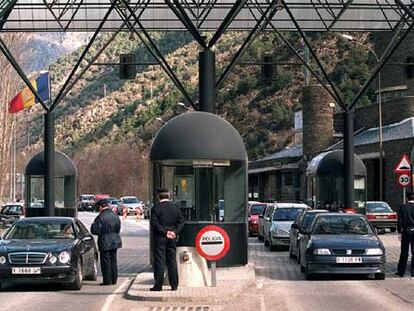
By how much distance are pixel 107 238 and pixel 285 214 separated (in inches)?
660

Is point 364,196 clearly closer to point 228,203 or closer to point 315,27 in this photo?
point 315,27

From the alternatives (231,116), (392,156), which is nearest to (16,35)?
(392,156)

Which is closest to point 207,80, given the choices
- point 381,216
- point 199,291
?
point 199,291

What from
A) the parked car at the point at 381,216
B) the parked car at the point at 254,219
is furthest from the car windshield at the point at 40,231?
the parked car at the point at 381,216

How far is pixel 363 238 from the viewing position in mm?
23609

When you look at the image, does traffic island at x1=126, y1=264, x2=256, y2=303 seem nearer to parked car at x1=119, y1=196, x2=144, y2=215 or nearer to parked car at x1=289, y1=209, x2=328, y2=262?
parked car at x1=289, y1=209, x2=328, y2=262

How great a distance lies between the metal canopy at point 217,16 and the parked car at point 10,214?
71.2ft

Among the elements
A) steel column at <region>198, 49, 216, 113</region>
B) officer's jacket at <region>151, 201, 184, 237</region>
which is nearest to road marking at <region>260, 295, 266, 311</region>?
officer's jacket at <region>151, 201, 184, 237</region>

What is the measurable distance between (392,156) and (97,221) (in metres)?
38.5

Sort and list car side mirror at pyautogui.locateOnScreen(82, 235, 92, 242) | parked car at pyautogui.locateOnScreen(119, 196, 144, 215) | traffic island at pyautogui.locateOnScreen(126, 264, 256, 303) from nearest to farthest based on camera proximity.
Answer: traffic island at pyautogui.locateOnScreen(126, 264, 256, 303), car side mirror at pyautogui.locateOnScreen(82, 235, 92, 242), parked car at pyautogui.locateOnScreen(119, 196, 144, 215)

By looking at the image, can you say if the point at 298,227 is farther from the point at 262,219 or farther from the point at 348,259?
the point at 262,219

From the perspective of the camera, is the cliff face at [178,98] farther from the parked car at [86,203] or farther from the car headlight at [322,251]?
the car headlight at [322,251]

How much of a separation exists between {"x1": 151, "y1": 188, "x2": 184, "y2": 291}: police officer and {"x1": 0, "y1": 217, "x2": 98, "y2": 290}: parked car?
2.11 metres

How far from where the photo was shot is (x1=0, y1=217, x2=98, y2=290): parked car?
66.6 ft
